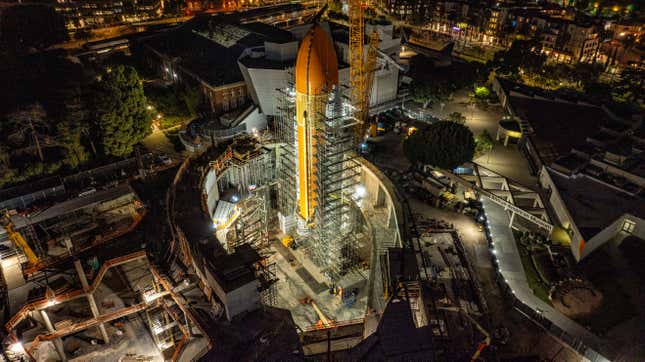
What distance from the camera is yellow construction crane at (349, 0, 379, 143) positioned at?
6266 cm

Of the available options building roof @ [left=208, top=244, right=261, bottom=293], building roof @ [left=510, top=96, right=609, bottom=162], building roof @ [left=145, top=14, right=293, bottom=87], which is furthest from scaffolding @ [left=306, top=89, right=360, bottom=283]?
building roof @ [left=510, top=96, right=609, bottom=162]

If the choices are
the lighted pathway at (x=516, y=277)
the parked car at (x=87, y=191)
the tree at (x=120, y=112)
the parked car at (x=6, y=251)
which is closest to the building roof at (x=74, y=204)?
the parked car at (x=87, y=191)

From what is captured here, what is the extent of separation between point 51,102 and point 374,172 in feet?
166

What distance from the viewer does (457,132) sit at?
53.9m

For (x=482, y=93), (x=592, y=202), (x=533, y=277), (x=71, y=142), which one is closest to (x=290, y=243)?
(x=533, y=277)

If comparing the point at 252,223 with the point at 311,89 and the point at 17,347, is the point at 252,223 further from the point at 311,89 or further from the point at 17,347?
the point at 17,347

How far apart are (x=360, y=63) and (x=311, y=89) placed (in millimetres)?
A: 26866

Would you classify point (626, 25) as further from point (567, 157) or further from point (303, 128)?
point (303, 128)

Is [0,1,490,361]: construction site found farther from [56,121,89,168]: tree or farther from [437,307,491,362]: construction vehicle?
[56,121,89,168]: tree

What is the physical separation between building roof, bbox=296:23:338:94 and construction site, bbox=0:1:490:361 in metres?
0.14

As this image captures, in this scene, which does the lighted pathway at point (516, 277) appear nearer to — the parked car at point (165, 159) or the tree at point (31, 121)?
the parked car at point (165, 159)

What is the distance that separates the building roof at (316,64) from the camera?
139ft

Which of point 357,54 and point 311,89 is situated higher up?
point 311,89

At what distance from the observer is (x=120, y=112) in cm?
6141
